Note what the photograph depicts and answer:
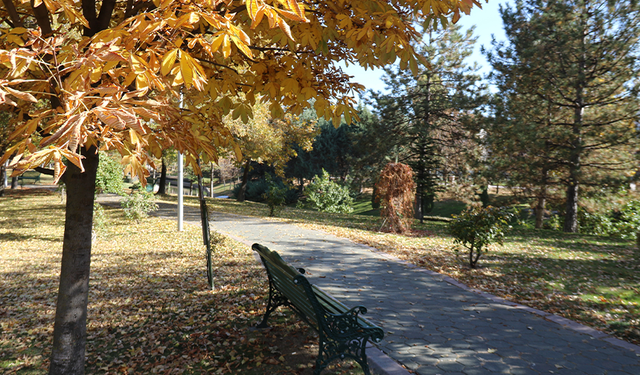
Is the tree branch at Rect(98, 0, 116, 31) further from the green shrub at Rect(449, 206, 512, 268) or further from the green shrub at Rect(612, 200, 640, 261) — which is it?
the green shrub at Rect(612, 200, 640, 261)

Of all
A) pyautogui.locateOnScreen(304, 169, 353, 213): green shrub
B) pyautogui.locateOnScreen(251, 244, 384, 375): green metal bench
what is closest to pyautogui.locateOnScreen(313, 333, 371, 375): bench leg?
pyautogui.locateOnScreen(251, 244, 384, 375): green metal bench

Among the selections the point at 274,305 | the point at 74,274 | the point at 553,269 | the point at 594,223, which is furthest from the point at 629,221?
the point at 74,274

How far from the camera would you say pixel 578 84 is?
12422 millimetres

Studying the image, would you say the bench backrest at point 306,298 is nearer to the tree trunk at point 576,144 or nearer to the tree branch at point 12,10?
the tree branch at point 12,10

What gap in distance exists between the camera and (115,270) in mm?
7645

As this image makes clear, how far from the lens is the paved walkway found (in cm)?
371

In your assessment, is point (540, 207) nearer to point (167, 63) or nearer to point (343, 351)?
point (343, 351)

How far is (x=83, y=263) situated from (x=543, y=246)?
11.2m

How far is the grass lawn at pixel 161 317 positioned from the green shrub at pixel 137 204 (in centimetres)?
346

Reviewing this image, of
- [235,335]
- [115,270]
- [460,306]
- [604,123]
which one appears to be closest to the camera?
[235,335]

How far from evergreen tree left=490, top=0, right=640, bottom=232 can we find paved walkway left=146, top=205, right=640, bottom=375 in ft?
28.8

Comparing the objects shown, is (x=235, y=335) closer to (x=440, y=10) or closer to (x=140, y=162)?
(x=140, y=162)

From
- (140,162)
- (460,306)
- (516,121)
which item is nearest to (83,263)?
(140,162)

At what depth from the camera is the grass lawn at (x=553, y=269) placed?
5461 millimetres
